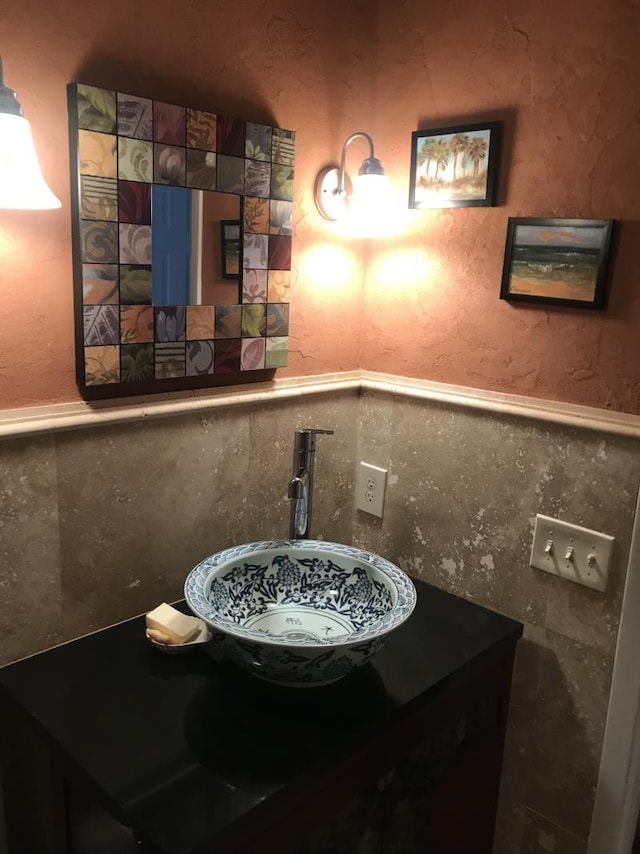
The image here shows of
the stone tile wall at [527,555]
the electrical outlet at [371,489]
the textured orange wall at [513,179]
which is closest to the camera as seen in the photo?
the textured orange wall at [513,179]

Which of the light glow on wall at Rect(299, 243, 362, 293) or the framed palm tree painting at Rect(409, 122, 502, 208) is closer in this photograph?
the framed palm tree painting at Rect(409, 122, 502, 208)

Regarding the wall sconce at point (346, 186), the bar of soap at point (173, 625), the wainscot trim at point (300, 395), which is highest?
the wall sconce at point (346, 186)

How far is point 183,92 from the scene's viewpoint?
3.96 feet

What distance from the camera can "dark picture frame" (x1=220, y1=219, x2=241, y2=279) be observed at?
1281 mm

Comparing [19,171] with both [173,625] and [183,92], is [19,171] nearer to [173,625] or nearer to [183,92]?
[183,92]

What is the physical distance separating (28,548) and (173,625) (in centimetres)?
26

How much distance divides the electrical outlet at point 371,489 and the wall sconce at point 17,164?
896 mm

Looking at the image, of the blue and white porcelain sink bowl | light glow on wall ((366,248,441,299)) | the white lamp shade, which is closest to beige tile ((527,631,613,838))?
the blue and white porcelain sink bowl

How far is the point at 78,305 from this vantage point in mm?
1119

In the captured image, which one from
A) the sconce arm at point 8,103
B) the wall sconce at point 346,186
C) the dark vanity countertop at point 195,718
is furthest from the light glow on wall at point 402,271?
the sconce arm at point 8,103

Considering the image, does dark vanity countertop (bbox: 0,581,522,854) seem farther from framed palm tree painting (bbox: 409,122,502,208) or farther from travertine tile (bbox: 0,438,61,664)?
framed palm tree painting (bbox: 409,122,502,208)

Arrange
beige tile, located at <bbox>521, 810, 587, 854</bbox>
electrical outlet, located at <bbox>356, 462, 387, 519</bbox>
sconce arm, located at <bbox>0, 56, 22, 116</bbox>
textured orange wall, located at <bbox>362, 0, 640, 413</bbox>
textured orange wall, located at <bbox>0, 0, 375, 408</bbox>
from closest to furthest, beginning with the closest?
sconce arm, located at <bbox>0, 56, 22, 116</bbox> → textured orange wall, located at <bbox>0, 0, 375, 408</bbox> → textured orange wall, located at <bbox>362, 0, 640, 413</bbox> → beige tile, located at <bbox>521, 810, 587, 854</bbox> → electrical outlet, located at <bbox>356, 462, 387, 519</bbox>

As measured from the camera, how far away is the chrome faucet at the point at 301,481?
140 centimetres

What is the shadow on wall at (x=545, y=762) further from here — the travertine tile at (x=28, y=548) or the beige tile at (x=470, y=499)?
the travertine tile at (x=28, y=548)
